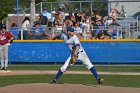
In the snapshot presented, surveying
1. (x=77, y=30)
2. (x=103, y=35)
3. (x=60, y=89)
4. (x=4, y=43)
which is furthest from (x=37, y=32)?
(x=60, y=89)

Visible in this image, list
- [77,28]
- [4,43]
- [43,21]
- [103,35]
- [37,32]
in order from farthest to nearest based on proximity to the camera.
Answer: [43,21] → [37,32] → [103,35] → [77,28] → [4,43]

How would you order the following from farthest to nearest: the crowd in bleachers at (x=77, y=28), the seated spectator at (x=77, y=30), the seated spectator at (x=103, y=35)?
the seated spectator at (x=103, y=35) → the crowd in bleachers at (x=77, y=28) → the seated spectator at (x=77, y=30)

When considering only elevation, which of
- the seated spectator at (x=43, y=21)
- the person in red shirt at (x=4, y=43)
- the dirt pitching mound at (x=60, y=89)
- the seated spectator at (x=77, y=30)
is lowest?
the dirt pitching mound at (x=60, y=89)

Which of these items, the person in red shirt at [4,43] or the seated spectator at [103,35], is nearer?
the person in red shirt at [4,43]

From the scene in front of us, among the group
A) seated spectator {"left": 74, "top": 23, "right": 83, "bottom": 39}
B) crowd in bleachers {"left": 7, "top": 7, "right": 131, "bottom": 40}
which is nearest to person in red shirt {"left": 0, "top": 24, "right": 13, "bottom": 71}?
crowd in bleachers {"left": 7, "top": 7, "right": 131, "bottom": 40}

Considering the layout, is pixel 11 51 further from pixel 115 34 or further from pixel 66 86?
pixel 66 86

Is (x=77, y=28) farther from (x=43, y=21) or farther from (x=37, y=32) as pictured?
(x=43, y=21)

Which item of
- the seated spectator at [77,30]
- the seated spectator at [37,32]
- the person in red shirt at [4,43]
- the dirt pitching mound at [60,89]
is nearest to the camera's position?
the dirt pitching mound at [60,89]

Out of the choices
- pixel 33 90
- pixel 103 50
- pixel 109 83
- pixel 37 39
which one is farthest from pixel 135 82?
pixel 37 39

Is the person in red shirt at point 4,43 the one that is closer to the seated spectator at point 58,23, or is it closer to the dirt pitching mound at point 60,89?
the seated spectator at point 58,23

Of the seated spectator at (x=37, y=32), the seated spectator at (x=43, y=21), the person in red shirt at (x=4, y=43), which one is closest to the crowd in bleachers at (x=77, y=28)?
the seated spectator at (x=37, y=32)

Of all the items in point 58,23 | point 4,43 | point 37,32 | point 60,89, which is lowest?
point 60,89

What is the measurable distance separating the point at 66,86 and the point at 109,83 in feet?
8.87

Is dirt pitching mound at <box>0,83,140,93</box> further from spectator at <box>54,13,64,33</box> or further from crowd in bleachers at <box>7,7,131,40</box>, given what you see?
spectator at <box>54,13,64,33</box>
